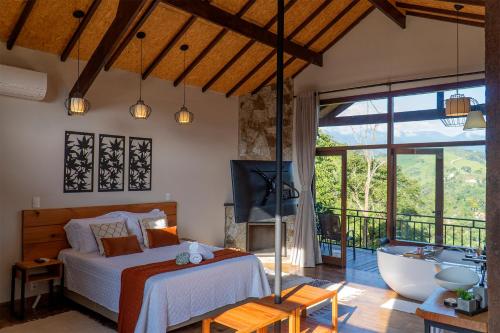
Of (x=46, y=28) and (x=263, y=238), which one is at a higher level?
(x=46, y=28)

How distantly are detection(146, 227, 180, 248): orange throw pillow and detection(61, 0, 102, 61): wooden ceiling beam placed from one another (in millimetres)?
2616

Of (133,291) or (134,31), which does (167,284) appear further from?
(134,31)

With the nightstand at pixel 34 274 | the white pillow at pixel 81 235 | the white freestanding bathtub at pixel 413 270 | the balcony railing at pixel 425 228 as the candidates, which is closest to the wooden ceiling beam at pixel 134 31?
the white pillow at pixel 81 235

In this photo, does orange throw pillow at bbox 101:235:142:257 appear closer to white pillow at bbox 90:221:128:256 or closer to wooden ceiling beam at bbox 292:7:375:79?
white pillow at bbox 90:221:128:256

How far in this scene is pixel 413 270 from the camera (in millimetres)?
4688

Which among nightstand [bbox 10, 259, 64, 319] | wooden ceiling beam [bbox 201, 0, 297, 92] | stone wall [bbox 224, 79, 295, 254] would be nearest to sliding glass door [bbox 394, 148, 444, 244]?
stone wall [bbox 224, 79, 295, 254]

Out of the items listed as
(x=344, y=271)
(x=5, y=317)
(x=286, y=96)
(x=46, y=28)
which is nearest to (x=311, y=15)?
(x=286, y=96)

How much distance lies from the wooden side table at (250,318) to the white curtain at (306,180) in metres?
3.68

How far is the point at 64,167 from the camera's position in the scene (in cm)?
511

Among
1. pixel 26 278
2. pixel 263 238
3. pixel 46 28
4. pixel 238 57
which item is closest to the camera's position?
pixel 26 278

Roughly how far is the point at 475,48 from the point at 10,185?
6.43 meters

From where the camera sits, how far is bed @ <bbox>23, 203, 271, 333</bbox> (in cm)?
358

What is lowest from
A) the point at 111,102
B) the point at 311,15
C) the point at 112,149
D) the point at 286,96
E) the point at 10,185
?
the point at 10,185

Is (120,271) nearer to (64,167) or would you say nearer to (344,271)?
(64,167)
